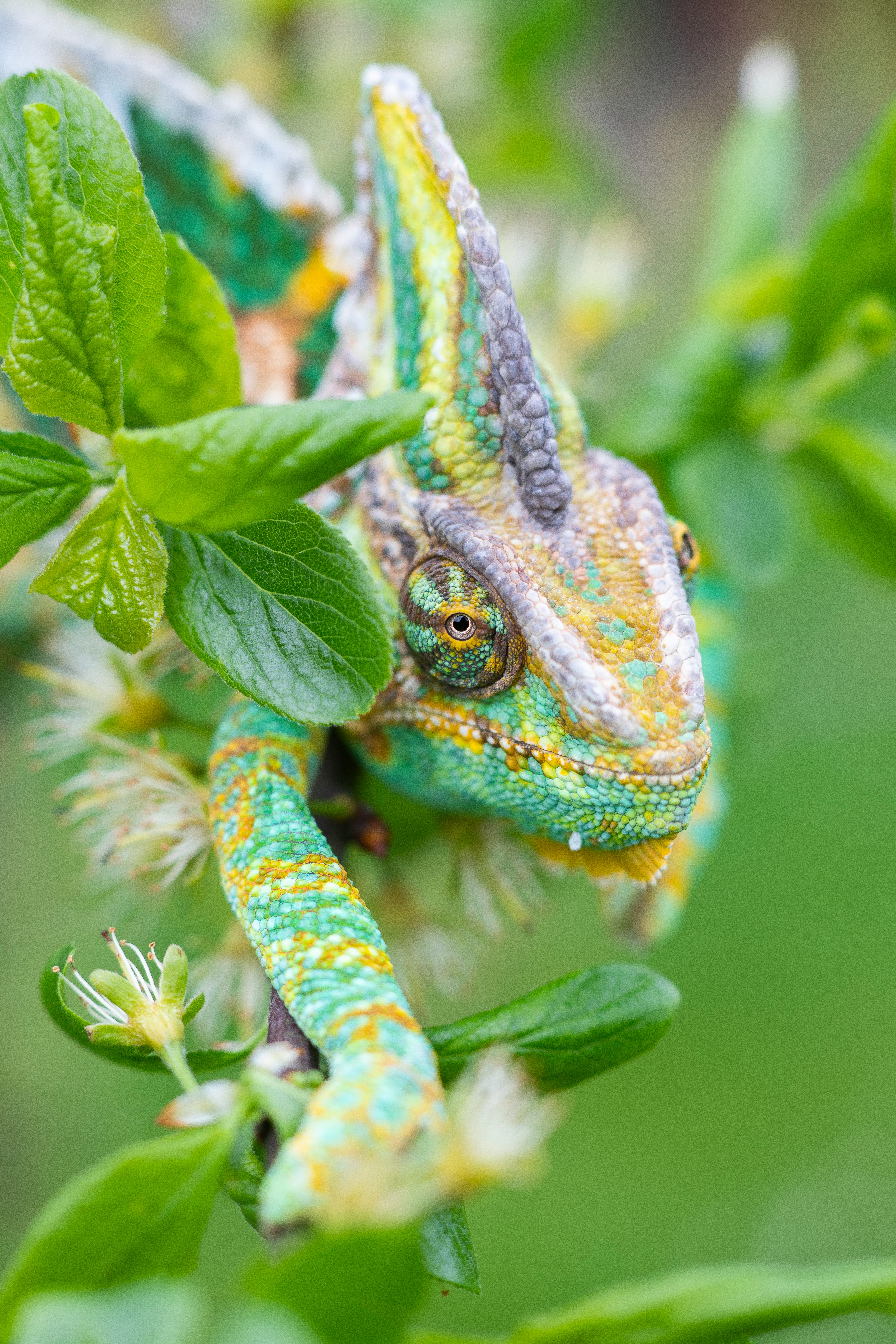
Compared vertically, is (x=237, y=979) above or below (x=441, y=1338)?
above

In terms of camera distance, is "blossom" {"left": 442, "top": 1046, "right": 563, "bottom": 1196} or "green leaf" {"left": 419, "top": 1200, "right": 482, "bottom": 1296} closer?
"blossom" {"left": 442, "top": 1046, "right": 563, "bottom": 1196}

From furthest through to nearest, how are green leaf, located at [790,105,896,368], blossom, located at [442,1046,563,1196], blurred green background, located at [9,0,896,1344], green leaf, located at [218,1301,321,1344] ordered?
blurred green background, located at [9,0,896,1344] → green leaf, located at [790,105,896,368] → blossom, located at [442,1046,563,1196] → green leaf, located at [218,1301,321,1344]

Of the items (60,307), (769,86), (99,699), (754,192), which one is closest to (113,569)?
(60,307)

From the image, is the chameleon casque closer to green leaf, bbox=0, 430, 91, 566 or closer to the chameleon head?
the chameleon head

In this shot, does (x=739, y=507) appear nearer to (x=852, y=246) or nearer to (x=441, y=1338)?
(x=852, y=246)

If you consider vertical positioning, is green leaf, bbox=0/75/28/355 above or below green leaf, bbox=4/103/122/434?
above

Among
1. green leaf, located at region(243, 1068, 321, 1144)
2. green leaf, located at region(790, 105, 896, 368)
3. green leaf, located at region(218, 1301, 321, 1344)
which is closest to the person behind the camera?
green leaf, located at region(218, 1301, 321, 1344)

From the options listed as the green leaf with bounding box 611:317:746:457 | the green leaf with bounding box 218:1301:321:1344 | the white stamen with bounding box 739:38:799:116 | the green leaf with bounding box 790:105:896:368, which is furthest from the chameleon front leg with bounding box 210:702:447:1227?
the white stamen with bounding box 739:38:799:116

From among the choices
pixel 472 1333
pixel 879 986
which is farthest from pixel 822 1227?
pixel 472 1333
